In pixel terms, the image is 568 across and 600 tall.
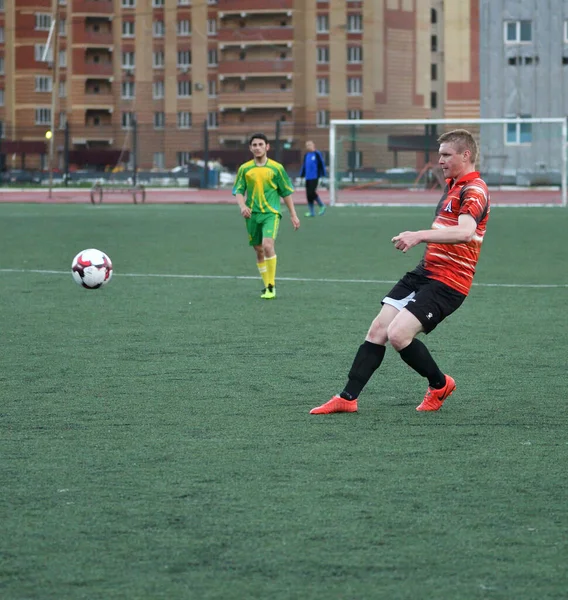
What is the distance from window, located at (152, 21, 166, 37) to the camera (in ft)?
289

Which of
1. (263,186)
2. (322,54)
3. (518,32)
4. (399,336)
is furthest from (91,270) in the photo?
(322,54)

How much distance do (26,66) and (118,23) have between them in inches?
285

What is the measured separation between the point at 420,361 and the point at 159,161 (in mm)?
74711

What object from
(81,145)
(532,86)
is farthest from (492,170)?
(81,145)

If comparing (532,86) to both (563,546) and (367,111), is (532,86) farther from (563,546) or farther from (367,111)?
(563,546)

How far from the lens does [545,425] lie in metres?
6.66

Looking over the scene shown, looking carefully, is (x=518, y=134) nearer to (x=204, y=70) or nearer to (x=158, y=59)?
(x=204, y=70)

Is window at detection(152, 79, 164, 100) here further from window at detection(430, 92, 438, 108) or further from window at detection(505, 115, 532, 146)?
window at detection(505, 115, 532, 146)

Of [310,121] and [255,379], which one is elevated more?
[310,121]

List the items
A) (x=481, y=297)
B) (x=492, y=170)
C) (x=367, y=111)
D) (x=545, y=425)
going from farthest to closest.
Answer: (x=367, y=111) → (x=492, y=170) → (x=481, y=297) → (x=545, y=425)

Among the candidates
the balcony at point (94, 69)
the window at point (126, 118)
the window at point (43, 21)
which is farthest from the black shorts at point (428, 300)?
the balcony at point (94, 69)

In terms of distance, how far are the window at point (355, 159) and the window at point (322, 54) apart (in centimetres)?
4145

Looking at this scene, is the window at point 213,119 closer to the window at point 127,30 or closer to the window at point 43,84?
the window at point 127,30

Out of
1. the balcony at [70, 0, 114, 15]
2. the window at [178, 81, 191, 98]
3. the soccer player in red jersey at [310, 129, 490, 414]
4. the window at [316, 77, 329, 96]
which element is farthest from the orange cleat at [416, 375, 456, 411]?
the balcony at [70, 0, 114, 15]
